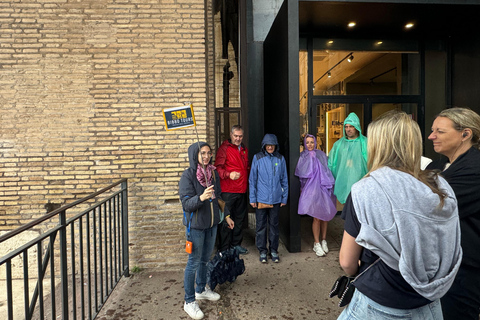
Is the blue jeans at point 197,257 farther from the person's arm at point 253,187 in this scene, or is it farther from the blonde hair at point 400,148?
the blonde hair at point 400,148

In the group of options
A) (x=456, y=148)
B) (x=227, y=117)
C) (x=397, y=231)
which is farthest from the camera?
(x=227, y=117)

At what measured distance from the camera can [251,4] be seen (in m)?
6.20

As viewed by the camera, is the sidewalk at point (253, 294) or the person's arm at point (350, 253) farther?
the sidewalk at point (253, 294)

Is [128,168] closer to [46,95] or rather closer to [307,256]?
[46,95]

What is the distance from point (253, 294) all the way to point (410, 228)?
8.85 feet

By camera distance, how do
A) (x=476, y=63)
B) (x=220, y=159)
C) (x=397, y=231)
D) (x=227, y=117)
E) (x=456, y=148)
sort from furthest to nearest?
(x=227, y=117), (x=476, y=63), (x=220, y=159), (x=456, y=148), (x=397, y=231)

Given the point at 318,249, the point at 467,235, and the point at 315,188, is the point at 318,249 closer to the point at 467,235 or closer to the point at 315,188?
the point at 315,188

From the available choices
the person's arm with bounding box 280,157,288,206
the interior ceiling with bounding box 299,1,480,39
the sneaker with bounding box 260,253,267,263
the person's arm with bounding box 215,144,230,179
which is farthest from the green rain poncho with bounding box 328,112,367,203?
the interior ceiling with bounding box 299,1,480,39

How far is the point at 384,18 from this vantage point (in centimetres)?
542

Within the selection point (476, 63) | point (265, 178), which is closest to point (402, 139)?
point (265, 178)

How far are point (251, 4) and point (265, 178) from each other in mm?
4130

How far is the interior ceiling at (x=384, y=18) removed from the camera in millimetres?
4910

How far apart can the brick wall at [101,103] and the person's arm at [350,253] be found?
3210mm

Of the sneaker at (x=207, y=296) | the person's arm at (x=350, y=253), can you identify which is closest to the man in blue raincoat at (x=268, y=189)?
the sneaker at (x=207, y=296)
